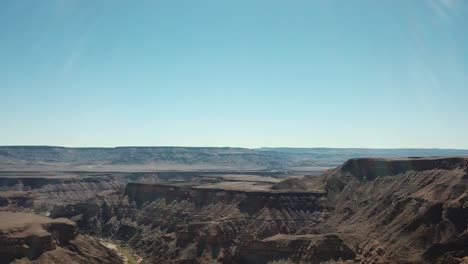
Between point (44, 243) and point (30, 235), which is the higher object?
point (30, 235)

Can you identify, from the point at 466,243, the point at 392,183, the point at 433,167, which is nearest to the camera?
the point at 466,243

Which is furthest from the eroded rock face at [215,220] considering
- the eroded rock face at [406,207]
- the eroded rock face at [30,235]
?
the eroded rock face at [30,235]

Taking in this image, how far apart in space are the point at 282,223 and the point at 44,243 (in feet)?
198

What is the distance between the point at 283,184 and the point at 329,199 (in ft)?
69.5

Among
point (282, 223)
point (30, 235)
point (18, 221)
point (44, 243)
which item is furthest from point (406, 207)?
point (18, 221)

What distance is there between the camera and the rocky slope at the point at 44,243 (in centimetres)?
10794

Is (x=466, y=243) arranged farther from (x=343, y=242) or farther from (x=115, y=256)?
(x=115, y=256)

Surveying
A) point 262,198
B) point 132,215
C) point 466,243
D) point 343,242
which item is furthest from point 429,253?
point 132,215

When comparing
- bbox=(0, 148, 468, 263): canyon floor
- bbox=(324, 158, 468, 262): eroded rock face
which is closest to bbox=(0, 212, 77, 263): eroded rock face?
bbox=(0, 148, 468, 263): canyon floor

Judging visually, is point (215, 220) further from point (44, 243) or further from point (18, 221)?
point (18, 221)

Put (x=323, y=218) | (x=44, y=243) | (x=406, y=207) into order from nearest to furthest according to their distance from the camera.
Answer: (x=44, y=243) < (x=406, y=207) < (x=323, y=218)

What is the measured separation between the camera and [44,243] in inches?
4432

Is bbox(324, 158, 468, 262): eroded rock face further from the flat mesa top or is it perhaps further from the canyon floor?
the flat mesa top

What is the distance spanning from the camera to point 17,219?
406 ft
